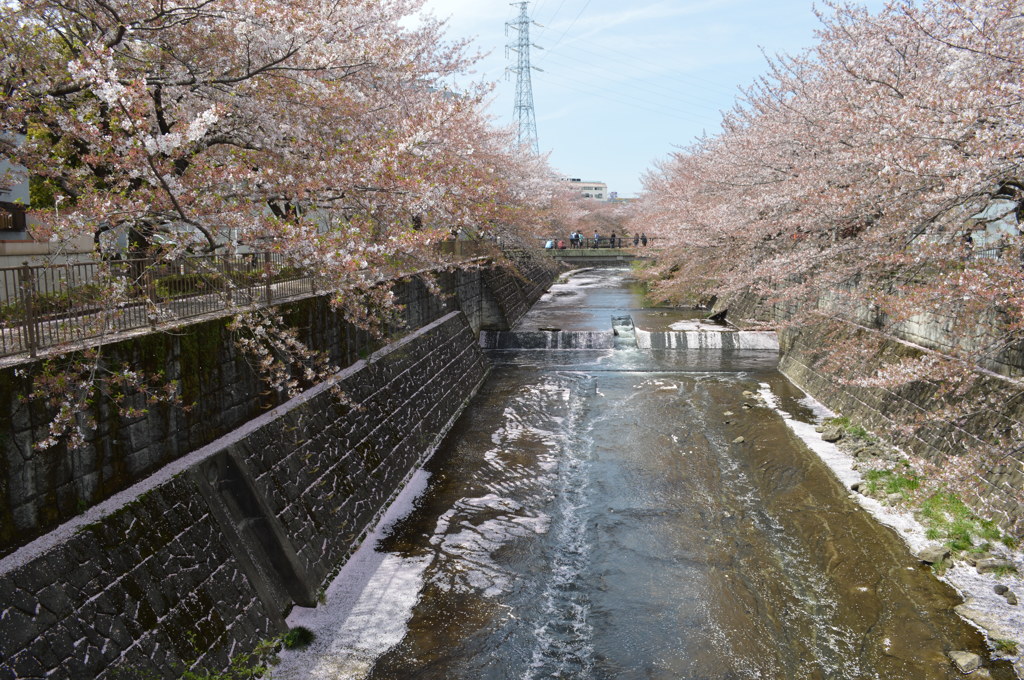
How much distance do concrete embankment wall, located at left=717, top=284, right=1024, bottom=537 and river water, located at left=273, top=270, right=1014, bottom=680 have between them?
5.00 feet

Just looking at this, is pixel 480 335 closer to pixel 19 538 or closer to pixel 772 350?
pixel 772 350

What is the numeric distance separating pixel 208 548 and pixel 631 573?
5.02 meters

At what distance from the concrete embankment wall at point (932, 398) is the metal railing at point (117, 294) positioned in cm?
886

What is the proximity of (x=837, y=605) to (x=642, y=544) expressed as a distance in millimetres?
2500

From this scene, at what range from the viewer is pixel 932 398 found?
444 inches

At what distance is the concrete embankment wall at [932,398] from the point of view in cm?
865

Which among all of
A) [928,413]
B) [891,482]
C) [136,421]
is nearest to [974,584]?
[891,482]

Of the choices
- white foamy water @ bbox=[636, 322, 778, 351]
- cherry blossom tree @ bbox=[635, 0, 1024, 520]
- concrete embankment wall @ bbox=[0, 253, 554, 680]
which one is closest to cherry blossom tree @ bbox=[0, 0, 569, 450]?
concrete embankment wall @ bbox=[0, 253, 554, 680]

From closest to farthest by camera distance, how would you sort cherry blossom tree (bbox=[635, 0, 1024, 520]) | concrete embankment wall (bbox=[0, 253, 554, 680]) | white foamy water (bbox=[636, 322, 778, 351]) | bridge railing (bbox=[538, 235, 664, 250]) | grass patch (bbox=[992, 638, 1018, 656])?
concrete embankment wall (bbox=[0, 253, 554, 680]) < grass patch (bbox=[992, 638, 1018, 656]) < cherry blossom tree (bbox=[635, 0, 1024, 520]) < white foamy water (bbox=[636, 322, 778, 351]) < bridge railing (bbox=[538, 235, 664, 250])

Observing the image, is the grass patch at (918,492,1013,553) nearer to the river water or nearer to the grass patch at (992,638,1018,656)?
the river water

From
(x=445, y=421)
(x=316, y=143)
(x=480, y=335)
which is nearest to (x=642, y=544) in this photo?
(x=445, y=421)

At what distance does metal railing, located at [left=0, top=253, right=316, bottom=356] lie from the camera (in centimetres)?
A: 527

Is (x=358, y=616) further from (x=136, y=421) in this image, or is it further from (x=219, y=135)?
(x=219, y=135)

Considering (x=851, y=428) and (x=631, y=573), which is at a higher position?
(x=851, y=428)
